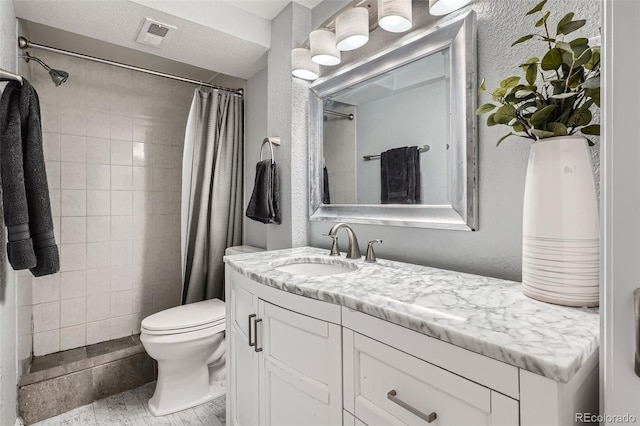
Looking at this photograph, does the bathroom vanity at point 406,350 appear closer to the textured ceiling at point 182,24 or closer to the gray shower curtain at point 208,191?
the gray shower curtain at point 208,191

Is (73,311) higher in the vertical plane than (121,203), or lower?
lower

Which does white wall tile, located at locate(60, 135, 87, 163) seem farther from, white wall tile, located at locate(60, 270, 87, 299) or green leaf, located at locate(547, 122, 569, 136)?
green leaf, located at locate(547, 122, 569, 136)

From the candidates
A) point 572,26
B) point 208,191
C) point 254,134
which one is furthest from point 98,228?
point 572,26

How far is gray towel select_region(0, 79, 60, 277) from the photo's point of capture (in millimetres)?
1147

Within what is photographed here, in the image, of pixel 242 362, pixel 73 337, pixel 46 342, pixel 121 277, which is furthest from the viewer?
pixel 121 277

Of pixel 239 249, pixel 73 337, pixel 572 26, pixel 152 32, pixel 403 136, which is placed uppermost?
pixel 152 32

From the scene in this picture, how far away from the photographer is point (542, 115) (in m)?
0.75

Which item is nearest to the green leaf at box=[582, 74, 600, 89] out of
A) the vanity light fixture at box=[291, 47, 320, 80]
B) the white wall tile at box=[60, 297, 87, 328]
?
the vanity light fixture at box=[291, 47, 320, 80]

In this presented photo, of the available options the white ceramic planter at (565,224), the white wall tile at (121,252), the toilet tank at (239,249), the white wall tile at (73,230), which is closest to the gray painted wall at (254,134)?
the toilet tank at (239,249)

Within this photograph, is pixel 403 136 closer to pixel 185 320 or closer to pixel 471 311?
pixel 471 311

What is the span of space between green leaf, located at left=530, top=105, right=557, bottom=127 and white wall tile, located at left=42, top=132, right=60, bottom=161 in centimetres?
273

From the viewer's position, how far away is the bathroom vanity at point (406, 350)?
0.54 metres

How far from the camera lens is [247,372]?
1.25m

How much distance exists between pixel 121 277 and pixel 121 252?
19 cm
